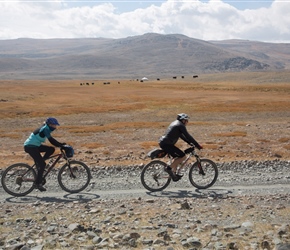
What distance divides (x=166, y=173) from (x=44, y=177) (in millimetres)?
3830

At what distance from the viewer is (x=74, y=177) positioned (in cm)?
1159

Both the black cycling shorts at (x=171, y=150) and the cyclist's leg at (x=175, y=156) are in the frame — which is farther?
the cyclist's leg at (x=175, y=156)

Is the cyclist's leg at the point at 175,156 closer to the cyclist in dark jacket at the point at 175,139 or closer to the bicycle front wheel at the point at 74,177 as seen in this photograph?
the cyclist in dark jacket at the point at 175,139

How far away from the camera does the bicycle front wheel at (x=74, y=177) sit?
11562mm

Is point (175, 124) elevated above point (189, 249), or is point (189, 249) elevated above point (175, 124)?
point (175, 124)

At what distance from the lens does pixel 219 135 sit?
28.1m

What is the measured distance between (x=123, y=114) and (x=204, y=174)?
3601 centimetres

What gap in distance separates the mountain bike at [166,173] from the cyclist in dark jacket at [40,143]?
9.45 feet

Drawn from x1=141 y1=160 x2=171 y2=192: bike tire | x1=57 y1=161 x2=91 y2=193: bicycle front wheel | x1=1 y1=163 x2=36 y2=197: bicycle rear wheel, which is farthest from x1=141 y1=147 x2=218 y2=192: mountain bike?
x1=1 y1=163 x2=36 y2=197: bicycle rear wheel

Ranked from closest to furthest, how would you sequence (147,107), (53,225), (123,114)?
(53,225) → (123,114) → (147,107)

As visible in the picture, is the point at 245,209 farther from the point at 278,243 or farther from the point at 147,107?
the point at 147,107

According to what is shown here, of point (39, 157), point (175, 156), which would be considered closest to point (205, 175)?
point (175, 156)

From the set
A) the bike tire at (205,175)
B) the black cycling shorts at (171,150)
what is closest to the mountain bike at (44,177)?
the black cycling shorts at (171,150)

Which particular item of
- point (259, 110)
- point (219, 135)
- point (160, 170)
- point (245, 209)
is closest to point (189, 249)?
point (245, 209)
